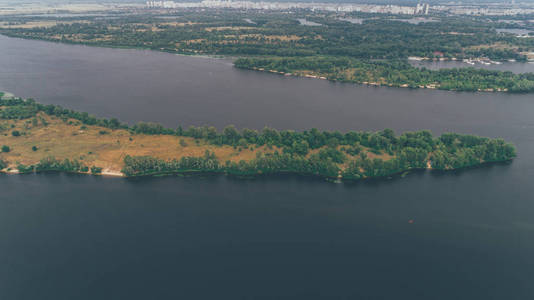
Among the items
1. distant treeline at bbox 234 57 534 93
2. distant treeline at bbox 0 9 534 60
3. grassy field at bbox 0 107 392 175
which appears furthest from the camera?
distant treeline at bbox 0 9 534 60

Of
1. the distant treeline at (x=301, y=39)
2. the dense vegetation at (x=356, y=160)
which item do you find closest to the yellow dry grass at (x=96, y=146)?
the dense vegetation at (x=356, y=160)

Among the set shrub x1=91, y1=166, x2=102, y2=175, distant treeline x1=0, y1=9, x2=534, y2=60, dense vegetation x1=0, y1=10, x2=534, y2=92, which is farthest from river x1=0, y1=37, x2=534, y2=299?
distant treeline x1=0, y1=9, x2=534, y2=60

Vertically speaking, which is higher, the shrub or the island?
the island

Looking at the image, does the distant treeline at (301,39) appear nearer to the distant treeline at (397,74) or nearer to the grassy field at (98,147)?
the distant treeline at (397,74)

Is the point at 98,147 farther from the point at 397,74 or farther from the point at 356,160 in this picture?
the point at 397,74

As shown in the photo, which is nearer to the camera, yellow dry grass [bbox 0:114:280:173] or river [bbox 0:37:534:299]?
river [bbox 0:37:534:299]

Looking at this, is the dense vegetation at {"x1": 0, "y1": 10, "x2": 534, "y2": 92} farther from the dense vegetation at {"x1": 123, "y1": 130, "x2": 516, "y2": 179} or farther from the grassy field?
the grassy field

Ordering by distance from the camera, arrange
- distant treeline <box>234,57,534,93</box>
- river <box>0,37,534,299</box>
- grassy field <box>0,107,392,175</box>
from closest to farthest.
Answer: river <box>0,37,534,299</box> < grassy field <box>0,107,392,175</box> < distant treeline <box>234,57,534,93</box>
